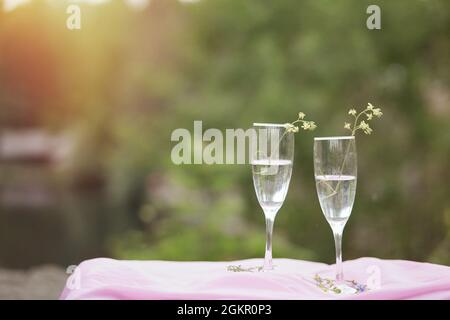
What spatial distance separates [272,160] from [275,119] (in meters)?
5.16

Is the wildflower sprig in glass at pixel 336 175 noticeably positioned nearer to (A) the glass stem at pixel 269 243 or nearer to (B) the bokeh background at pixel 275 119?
(A) the glass stem at pixel 269 243

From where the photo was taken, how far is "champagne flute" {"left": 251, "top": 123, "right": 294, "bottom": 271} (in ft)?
4.99

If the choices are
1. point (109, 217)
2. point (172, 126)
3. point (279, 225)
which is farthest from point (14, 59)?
point (279, 225)

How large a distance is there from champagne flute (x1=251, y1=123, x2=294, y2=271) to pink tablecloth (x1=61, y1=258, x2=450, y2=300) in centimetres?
19

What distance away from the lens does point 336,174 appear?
146 centimetres

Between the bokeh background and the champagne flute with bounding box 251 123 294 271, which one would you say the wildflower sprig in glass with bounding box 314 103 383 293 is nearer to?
the champagne flute with bounding box 251 123 294 271

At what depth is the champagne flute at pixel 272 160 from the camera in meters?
1.52

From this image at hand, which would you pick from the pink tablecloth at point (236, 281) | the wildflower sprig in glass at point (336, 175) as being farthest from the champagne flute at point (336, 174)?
the pink tablecloth at point (236, 281)

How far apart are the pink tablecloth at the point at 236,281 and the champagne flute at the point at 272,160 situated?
0.19 m

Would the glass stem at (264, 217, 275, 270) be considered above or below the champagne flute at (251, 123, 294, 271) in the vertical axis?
below

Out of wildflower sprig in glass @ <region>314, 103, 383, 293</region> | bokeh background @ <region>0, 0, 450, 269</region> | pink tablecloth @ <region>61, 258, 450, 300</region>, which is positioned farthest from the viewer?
bokeh background @ <region>0, 0, 450, 269</region>

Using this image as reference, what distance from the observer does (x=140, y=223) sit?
9008mm

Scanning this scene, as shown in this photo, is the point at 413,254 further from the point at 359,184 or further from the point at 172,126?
the point at 172,126

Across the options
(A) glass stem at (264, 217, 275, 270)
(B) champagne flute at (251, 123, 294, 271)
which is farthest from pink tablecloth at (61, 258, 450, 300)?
(B) champagne flute at (251, 123, 294, 271)
